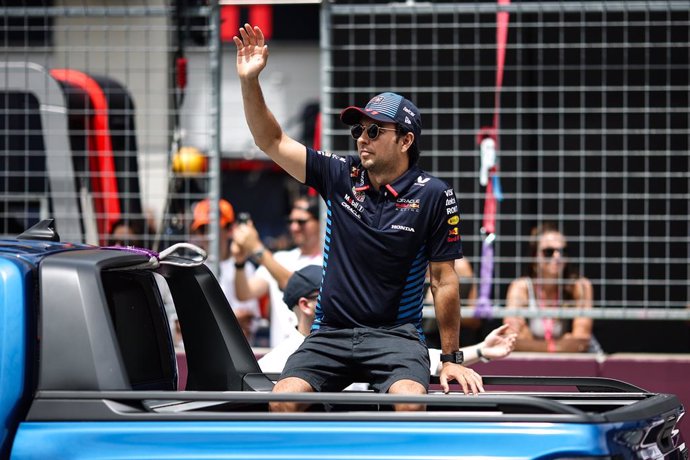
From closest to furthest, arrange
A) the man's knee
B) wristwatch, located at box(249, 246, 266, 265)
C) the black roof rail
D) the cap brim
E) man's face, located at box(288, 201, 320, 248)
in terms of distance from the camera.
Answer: the black roof rail < the man's knee < the cap brim < wristwatch, located at box(249, 246, 266, 265) < man's face, located at box(288, 201, 320, 248)

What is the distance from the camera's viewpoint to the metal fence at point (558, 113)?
25.7ft

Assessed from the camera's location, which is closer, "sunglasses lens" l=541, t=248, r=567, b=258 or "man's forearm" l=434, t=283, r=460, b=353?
"man's forearm" l=434, t=283, r=460, b=353

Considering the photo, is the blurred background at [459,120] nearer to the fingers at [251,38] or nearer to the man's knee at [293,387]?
the fingers at [251,38]

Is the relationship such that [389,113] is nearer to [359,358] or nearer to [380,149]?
[380,149]

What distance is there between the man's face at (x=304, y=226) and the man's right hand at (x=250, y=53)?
3832 millimetres

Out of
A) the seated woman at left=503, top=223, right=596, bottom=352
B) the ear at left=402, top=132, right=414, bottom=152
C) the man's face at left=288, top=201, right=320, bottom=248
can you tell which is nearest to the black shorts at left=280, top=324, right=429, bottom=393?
the ear at left=402, top=132, right=414, bottom=152

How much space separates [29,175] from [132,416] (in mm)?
5011

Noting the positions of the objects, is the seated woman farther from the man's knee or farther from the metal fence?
the man's knee

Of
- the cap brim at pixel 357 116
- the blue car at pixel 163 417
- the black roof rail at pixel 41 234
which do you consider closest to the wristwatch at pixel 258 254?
the cap brim at pixel 357 116

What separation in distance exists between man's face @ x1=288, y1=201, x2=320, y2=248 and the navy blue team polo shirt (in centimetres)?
371

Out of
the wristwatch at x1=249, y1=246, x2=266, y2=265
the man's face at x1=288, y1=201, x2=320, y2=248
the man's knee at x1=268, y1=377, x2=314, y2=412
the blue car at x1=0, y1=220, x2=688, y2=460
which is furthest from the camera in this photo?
the man's face at x1=288, y1=201, x2=320, y2=248

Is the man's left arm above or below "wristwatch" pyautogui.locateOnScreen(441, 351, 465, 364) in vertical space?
above

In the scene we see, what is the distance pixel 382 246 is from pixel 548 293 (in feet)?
11.2

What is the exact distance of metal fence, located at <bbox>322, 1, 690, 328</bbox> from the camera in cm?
782
